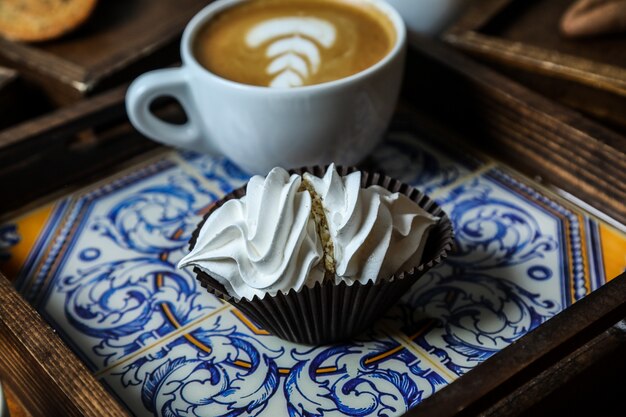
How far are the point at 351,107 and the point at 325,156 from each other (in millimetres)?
66

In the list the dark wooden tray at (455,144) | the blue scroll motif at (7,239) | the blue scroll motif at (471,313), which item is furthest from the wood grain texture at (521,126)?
the blue scroll motif at (7,239)

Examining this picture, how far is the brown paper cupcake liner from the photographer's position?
667 millimetres

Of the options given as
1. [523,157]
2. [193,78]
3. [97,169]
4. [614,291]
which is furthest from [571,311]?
[97,169]

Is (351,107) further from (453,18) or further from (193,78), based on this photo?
(453,18)

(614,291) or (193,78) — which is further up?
(193,78)

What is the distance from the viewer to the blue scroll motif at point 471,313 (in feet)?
2.35

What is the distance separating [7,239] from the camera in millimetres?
878

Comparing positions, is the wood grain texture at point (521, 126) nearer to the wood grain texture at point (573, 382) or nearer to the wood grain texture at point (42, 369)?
the wood grain texture at point (573, 382)

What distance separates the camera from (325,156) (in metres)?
0.88

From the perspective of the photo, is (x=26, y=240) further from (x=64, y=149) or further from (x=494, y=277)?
(x=494, y=277)

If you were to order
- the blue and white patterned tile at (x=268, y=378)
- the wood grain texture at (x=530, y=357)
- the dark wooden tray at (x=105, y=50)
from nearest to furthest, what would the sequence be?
1. the wood grain texture at (x=530, y=357)
2. the blue and white patterned tile at (x=268, y=378)
3. the dark wooden tray at (x=105, y=50)

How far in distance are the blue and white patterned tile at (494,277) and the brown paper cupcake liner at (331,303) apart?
0.15 ft

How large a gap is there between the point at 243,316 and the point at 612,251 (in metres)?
0.35

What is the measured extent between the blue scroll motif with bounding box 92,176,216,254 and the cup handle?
5 centimetres
